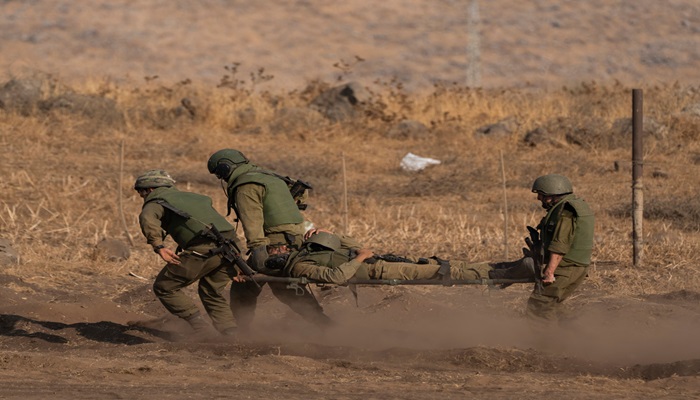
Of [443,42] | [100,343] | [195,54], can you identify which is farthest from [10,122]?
[443,42]

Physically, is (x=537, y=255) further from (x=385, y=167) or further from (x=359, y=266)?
(x=385, y=167)

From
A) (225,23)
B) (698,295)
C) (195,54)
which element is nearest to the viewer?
(698,295)

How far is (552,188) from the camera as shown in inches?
379

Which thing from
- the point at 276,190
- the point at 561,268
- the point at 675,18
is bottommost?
the point at 561,268

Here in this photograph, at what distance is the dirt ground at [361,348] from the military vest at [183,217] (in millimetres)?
937

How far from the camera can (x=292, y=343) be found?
32.9 feet

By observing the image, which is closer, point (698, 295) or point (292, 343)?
point (292, 343)

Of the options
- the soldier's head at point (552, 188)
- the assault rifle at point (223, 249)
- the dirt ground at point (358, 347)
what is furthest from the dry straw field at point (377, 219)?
the soldier's head at point (552, 188)

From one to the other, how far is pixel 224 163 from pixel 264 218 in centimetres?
58

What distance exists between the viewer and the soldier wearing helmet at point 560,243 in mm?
9523

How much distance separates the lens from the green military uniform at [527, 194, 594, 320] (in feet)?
31.3

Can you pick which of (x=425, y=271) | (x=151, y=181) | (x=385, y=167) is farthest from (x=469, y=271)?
(x=385, y=167)

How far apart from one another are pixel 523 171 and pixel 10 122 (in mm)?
9423

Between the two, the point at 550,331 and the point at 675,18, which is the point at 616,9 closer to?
the point at 675,18
